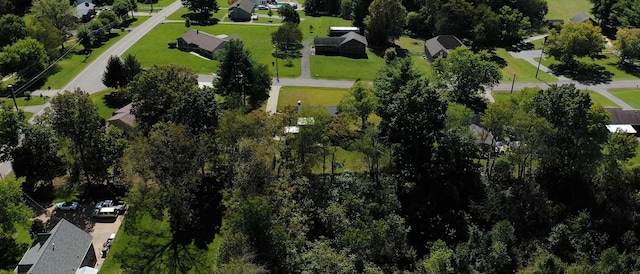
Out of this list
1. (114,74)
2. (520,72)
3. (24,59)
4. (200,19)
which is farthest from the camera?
(200,19)

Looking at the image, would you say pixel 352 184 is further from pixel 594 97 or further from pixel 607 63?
pixel 607 63

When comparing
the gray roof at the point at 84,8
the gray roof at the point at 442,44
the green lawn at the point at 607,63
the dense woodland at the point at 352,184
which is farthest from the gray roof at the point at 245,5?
the green lawn at the point at 607,63

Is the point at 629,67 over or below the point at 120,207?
below

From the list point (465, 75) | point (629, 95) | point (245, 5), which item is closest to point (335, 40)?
point (465, 75)

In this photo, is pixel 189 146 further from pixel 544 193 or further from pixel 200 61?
pixel 200 61

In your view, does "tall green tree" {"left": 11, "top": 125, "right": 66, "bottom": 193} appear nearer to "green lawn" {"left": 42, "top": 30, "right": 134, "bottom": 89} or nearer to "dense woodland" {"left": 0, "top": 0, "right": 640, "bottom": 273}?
"dense woodland" {"left": 0, "top": 0, "right": 640, "bottom": 273}

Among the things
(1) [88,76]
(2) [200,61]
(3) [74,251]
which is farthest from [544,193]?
(1) [88,76]

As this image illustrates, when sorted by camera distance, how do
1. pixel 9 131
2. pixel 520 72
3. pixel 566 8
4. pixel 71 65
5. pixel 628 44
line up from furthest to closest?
pixel 566 8
pixel 628 44
pixel 520 72
pixel 71 65
pixel 9 131
